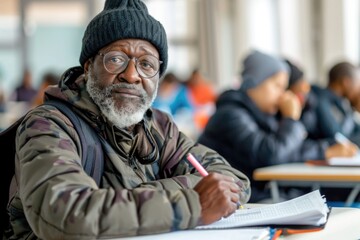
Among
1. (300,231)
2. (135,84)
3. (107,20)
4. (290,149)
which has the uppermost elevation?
(107,20)

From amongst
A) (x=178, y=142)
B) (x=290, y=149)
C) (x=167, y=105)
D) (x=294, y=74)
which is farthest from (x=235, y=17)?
(x=178, y=142)

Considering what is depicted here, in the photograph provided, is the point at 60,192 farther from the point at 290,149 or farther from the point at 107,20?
the point at 290,149

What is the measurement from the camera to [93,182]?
5.12 feet

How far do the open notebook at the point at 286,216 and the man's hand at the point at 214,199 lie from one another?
0.11 feet

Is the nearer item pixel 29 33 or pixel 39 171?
pixel 39 171

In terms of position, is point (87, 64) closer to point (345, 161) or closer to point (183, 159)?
point (183, 159)

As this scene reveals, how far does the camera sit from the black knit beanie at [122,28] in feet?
6.18

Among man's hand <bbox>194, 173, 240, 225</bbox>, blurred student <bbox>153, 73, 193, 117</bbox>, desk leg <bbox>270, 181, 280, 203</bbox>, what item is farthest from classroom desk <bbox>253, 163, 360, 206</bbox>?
blurred student <bbox>153, 73, 193, 117</bbox>

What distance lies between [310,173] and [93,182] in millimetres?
1785

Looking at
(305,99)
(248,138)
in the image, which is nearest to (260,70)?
(248,138)

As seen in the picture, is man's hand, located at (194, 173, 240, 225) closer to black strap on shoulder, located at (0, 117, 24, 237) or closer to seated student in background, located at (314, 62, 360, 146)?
black strap on shoulder, located at (0, 117, 24, 237)

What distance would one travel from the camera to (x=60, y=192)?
4.76ft

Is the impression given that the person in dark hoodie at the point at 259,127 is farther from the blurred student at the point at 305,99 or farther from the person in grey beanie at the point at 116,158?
the person in grey beanie at the point at 116,158

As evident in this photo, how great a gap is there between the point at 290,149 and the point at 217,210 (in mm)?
2255
